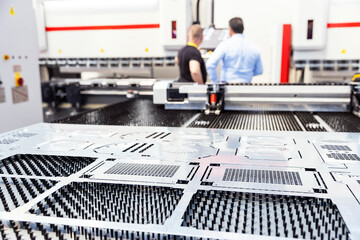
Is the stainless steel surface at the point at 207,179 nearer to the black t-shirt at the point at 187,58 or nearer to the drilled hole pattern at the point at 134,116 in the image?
the drilled hole pattern at the point at 134,116

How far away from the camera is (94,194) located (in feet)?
3.25

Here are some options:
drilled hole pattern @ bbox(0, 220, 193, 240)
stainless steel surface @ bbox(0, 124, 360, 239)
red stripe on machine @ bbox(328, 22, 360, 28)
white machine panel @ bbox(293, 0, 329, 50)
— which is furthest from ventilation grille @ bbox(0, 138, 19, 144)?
red stripe on machine @ bbox(328, 22, 360, 28)

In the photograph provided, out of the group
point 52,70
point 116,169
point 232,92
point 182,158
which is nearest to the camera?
point 116,169

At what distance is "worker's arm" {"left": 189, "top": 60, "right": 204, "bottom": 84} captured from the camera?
3188 millimetres

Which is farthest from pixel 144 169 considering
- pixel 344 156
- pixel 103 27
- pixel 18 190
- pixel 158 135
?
pixel 103 27

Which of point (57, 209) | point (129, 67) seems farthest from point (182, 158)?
point (129, 67)

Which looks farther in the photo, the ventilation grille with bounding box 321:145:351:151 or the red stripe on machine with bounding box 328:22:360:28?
the red stripe on machine with bounding box 328:22:360:28

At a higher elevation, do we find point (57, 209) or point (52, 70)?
point (52, 70)

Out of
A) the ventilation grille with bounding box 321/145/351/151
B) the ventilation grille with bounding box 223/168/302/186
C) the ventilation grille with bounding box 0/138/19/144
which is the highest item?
the ventilation grille with bounding box 321/145/351/151

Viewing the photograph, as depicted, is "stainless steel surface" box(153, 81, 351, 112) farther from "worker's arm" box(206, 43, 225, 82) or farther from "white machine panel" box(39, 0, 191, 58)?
"white machine panel" box(39, 0, 191, 58)

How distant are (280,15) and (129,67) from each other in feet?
5.34

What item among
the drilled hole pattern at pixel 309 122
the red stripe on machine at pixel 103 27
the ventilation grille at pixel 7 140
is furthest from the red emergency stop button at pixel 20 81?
the drilled hole pattern at pixel 309 122

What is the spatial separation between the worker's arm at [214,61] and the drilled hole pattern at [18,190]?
2.04 m

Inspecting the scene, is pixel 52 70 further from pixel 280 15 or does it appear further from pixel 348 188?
pixel 348 188
